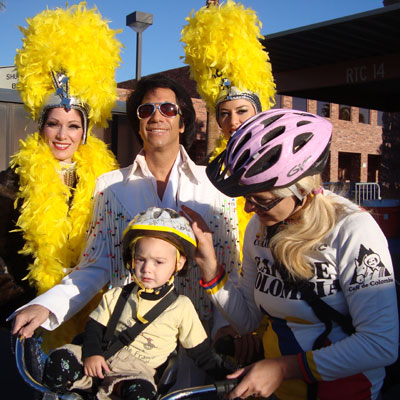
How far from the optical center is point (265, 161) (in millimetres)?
1688

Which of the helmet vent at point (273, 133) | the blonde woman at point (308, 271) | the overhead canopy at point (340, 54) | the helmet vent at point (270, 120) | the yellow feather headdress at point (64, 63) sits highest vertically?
the overhead canopy at point (340, 54)

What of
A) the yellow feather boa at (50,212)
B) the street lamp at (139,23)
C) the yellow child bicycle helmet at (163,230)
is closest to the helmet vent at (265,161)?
the yellow child bicycle helmet at (163,230)

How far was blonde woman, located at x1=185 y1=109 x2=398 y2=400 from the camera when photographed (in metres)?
1.52

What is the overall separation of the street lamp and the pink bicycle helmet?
703 centimetres

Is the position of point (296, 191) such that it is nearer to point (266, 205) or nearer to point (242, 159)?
point (266, 205)

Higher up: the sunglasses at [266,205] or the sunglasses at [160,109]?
the sunglasses at [160,109]

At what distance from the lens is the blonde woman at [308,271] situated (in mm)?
1524

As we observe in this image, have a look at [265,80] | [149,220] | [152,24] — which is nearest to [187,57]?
[265,80]

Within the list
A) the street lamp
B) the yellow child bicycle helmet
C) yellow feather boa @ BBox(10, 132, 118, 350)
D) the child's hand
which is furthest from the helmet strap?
the street lamp

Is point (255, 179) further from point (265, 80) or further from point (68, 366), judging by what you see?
point (265, 80)

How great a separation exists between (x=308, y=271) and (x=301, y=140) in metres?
0.48

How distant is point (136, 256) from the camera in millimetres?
1949

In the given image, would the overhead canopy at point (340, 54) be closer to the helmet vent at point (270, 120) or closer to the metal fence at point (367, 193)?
the helmet vent at point (270, 120)

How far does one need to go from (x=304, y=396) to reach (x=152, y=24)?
8.16 metres
